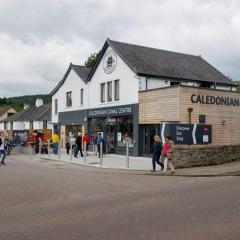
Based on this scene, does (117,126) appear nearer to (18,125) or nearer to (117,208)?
(117,208)

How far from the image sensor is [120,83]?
34219 millimetres

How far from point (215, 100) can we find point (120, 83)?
7.06 m

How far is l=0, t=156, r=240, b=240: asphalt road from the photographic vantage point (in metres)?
8.70

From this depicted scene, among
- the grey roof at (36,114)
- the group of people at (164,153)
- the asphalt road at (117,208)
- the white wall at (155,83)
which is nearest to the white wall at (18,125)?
the grey roof at (36,114)

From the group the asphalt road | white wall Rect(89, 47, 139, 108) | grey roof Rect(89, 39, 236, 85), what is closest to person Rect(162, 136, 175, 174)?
the asphalt road

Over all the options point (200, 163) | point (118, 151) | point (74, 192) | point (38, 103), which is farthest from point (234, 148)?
point (38, 103)

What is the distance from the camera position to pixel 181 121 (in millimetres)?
28922

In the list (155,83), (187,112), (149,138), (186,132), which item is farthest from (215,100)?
(149,138)

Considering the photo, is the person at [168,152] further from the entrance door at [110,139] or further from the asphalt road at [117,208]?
the entrance door at [110,139]

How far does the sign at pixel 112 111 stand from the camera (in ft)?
108

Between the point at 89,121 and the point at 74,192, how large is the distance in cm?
2368

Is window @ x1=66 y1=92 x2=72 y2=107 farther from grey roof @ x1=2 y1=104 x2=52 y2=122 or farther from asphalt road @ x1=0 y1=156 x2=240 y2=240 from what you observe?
asphalt road @ x1=0 y1=156 x2=240 y2=240

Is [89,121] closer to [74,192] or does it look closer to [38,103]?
[74,192]

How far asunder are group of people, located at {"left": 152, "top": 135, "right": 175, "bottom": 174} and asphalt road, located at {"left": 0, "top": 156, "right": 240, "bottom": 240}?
1782 millimetres
